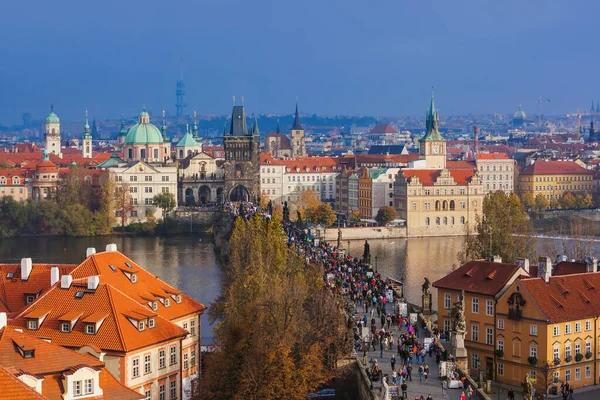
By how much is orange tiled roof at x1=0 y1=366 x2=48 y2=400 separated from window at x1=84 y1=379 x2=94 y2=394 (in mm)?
4262

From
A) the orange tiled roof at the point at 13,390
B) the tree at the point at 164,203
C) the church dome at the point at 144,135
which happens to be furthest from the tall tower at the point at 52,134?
the orange tiled roof at the point at 13,390

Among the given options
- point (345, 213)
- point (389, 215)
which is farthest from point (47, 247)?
point (345, 213)

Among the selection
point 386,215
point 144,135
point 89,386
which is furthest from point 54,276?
point 144,135

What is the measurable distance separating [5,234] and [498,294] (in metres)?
61.6

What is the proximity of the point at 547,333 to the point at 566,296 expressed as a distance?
6.31ft

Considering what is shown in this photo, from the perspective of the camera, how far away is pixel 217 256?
75.4 m

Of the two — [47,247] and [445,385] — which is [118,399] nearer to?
[445,385]

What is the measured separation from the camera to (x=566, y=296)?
118 feet

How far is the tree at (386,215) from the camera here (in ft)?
308

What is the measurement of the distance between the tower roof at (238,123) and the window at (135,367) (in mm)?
85199

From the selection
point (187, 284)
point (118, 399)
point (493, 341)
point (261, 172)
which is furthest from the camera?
point (261, 172)

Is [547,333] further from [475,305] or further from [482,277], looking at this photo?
[482,277]

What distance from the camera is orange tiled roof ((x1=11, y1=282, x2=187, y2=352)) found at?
2939 centimetres

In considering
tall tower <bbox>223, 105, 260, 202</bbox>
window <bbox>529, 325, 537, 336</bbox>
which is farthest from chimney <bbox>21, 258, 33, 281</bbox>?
tall tower <bbox>223, 105, 260, 202</bbox>
